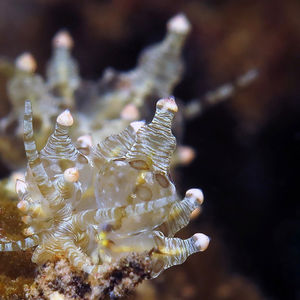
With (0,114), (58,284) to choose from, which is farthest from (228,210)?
(58,284)

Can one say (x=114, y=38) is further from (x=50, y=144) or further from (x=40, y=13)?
(x=50, y=144)

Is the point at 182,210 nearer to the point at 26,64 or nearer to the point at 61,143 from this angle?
the point at 61,143

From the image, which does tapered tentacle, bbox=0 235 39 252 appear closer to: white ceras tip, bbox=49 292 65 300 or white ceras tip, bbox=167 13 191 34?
white ceras tip, bbox=49 292 65 300

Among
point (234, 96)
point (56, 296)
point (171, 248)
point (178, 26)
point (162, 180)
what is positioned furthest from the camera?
point (234, 96)

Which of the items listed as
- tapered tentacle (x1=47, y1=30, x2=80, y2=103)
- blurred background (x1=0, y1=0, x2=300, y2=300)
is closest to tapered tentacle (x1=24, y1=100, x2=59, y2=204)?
tapered tentacle (x1=47, y1=30, x2=80, y2=103)

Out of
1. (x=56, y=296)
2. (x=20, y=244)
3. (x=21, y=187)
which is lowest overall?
(x=56, y=296)

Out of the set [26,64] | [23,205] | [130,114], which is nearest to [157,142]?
[23,205]
